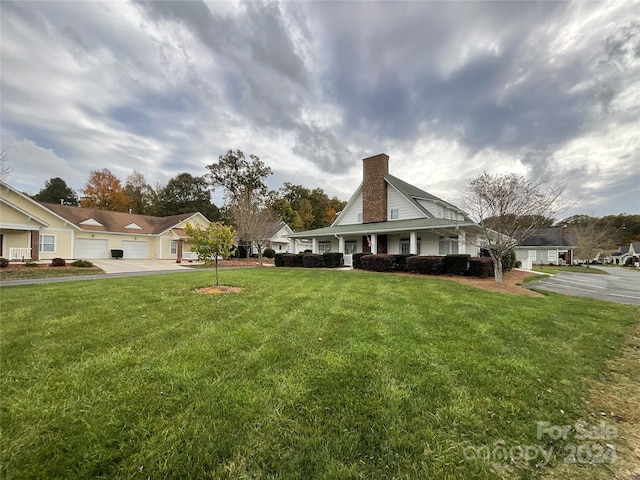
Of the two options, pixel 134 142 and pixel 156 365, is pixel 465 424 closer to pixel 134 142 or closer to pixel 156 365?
pixel 156 365

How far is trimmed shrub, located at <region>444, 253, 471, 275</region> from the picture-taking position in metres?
13.4

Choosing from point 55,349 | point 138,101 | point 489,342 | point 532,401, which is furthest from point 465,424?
point 138,101

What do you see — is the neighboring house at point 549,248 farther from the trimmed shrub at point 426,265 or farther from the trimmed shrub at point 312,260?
the trimmed shrub at point 312,260

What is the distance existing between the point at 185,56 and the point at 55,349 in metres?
13.2

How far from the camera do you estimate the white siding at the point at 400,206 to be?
63.7ft

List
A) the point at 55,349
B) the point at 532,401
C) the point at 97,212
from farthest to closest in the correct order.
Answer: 1. the point at 97,212
2. the point at 55,349
3. the point at 532,401

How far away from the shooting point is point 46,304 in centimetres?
652

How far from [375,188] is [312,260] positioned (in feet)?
25.6

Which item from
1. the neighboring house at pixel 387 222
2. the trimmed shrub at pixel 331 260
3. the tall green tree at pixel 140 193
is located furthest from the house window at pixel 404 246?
the tall green tree at pixel 140 193

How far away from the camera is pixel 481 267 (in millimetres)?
12930

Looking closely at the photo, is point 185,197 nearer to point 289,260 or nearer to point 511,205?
point 289,260

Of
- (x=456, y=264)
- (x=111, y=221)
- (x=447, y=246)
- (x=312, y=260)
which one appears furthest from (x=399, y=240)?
(x=111, y=221)

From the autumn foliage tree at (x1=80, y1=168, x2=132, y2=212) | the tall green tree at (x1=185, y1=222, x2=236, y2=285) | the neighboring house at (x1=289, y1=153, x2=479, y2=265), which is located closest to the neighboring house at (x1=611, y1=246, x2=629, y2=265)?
the neighboring house at (x1=289, y1=153, x2=479, y2=265)

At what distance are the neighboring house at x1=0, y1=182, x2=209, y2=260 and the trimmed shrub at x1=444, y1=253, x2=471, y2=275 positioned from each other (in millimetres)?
25077
